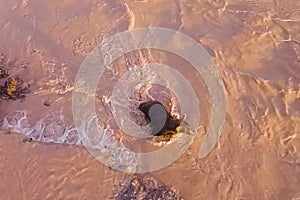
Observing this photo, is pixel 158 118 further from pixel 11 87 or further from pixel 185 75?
pixel 11 87

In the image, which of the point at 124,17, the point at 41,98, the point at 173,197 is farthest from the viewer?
the point at 124,17

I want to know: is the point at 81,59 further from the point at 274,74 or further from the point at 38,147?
the point at 274,74

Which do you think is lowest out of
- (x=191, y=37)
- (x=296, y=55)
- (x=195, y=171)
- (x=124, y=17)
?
(x=195, y=171)

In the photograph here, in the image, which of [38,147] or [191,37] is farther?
[191,37]

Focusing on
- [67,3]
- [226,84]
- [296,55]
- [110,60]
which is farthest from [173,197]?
[67,3]

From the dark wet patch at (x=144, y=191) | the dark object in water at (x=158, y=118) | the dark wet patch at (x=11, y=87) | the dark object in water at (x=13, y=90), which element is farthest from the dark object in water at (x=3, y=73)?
the dark wet patch at (x=144, y=191)

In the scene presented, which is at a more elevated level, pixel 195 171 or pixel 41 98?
pixel 41 98

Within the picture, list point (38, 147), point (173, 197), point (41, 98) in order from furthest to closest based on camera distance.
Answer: point (41, 98), point (38, 147), point (173, 197)

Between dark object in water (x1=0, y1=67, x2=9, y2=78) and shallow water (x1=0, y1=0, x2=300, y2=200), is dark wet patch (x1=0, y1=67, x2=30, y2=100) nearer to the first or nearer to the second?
dark object in water (x1=0, y1=67, x2=9, y2=78)
